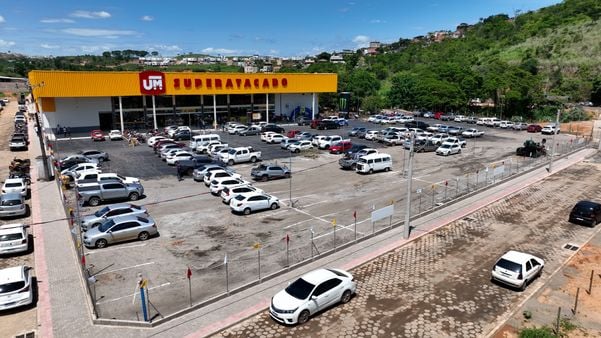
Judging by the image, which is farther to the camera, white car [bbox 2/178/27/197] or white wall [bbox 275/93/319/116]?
white wall [bbox 275/93/319/116]

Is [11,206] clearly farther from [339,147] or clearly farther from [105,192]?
[339,147]

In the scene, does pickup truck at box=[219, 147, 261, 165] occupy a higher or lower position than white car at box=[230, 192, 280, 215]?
higher

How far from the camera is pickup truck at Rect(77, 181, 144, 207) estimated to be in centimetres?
3083

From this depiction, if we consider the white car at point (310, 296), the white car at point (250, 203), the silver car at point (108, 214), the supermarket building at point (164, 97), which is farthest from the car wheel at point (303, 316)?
the supermarket building at point (164, 97)

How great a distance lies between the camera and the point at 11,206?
91.9ft

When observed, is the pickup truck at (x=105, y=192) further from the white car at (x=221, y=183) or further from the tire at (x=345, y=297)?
the tire at (x=345, y=297)

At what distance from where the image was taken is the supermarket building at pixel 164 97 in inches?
2347

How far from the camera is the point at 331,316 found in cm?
1725

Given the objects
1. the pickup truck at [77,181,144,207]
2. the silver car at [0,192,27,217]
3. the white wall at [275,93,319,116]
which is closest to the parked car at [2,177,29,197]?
the silver car at [0,192,27,217]

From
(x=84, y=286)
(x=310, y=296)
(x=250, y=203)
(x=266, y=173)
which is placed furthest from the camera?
(x=266, y=173)

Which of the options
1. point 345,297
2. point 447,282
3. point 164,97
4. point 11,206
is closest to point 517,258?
point 447,282

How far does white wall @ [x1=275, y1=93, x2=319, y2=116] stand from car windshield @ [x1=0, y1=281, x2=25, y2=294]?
65.8 metres

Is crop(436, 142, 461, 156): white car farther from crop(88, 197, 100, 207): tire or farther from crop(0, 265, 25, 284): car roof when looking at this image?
crop(0, 265, 25, 284): car roof

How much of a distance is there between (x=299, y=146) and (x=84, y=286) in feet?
114
